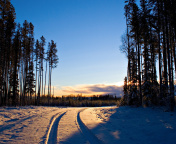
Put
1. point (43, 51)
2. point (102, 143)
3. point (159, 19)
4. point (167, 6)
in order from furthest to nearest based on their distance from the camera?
point (43, 51) → point (159, 19) → point (167, 6) → point (102, 143)

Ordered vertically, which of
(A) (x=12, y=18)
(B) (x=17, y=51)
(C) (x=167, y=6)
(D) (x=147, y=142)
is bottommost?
(D) (x=147, y=142)

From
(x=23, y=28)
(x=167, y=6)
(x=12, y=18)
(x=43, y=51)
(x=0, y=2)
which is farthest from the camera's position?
(x=43, y=51)

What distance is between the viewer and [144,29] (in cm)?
2173

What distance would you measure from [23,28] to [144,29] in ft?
78.7

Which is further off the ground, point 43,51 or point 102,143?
point 43,51

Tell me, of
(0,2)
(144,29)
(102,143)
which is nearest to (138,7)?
(144,29)

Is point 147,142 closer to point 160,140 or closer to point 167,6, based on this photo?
point 160,140

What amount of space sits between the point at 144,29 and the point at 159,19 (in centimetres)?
442

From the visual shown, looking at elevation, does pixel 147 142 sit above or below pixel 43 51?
below

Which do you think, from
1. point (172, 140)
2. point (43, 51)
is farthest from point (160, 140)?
point (43, 51)

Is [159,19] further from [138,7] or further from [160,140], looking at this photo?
[160,140]

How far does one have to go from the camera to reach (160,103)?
58.8 feet

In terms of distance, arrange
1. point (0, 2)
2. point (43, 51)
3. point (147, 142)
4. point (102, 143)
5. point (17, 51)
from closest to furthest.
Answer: point (102, 143) < point (147, 142) < point (0, 2) < point (17, 51) < point (43, 51)

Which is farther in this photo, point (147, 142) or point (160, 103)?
point (160, 103)
